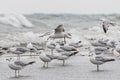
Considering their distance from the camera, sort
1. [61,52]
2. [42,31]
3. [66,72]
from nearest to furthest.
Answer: [66,72] → [61,52] → [42,31]

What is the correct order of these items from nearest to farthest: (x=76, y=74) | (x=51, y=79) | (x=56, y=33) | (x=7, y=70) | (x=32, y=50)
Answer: (x=51, y=79) < (x=76, y=74) < (x=7, y=70) < (x=32, y=50) < (x=56, y=33)

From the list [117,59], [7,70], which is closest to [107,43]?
[117,59]

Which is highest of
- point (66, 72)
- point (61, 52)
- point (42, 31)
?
point (42, 31)

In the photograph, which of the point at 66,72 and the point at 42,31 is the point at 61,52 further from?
the point at 42,31

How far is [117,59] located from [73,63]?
Result: 141 cm

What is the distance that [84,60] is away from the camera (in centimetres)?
1288

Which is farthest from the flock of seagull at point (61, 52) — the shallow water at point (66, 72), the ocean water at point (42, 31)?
the ocean water at point (42, 31)

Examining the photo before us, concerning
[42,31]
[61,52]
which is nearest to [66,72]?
[61,52]

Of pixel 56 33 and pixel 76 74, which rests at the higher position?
pixel 56 33

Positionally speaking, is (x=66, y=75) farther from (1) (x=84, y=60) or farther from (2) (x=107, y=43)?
(2) (x=107, y=43)

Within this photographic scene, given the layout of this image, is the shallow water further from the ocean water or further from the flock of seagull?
the ocean water

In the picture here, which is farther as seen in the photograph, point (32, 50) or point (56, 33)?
point (56, 33)

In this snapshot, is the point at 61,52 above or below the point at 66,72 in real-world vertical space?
above

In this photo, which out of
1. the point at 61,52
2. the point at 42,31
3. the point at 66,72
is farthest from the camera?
the point at 42,31
